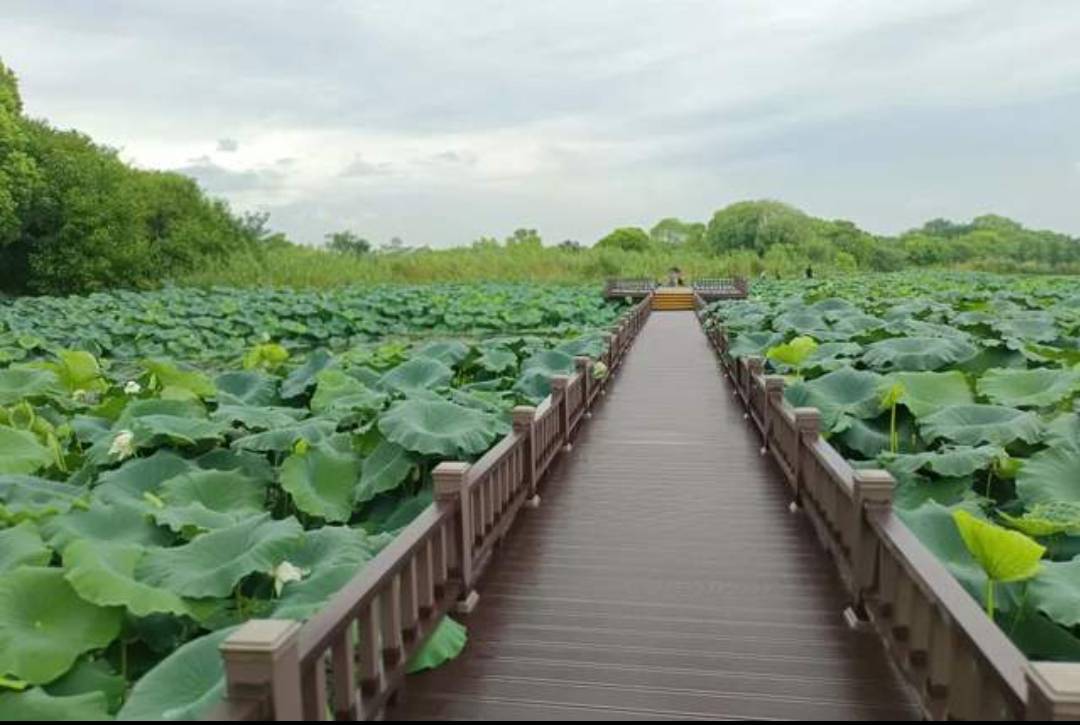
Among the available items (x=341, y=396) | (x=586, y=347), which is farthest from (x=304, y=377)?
(x=586, y=347)

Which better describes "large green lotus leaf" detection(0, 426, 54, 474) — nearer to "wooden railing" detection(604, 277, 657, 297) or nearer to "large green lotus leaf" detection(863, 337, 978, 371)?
"large green lotus leaf" detection(863, 337, 978, 371)

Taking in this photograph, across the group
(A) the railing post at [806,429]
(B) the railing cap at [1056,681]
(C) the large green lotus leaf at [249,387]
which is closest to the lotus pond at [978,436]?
(A) the railing post at [806,429]

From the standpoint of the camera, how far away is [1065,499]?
4195 millimetres

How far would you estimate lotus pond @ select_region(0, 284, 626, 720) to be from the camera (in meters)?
3.22

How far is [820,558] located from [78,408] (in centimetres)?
673

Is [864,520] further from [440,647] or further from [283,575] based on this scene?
[283,575]

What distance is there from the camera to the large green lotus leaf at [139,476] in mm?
4809

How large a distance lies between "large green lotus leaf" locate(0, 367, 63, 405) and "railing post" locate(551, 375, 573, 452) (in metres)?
4.80

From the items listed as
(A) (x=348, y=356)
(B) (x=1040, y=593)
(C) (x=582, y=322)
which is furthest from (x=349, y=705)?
(C) (x=582, y=322)

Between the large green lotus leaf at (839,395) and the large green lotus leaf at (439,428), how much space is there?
2.35 m

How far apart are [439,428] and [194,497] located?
4.97ft

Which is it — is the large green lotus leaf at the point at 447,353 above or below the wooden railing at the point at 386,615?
above

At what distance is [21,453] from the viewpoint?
5656 millimetres

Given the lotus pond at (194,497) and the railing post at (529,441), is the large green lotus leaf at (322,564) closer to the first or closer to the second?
the lotus pond at (194,497)
